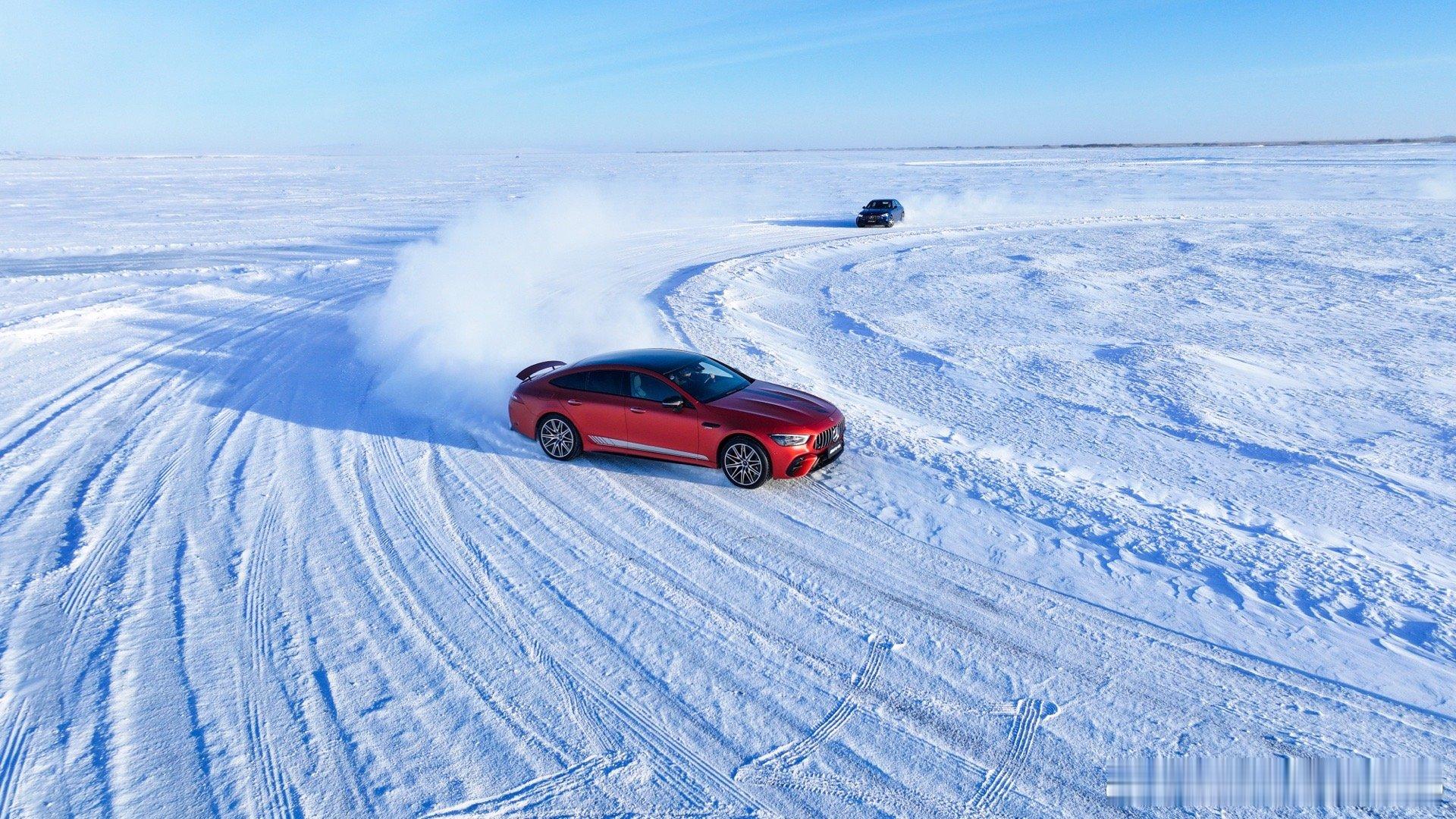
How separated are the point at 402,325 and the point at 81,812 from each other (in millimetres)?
A: 12906

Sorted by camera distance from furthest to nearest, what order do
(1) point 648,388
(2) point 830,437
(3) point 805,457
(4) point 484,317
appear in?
(4) point 484,317, (1) point 648,388, (2) point 830,437, (3) point 805,457

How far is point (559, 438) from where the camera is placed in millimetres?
9758

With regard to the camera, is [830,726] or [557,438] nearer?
[830,726]

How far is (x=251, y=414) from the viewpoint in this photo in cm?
1138

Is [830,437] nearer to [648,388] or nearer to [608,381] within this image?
[648,388]

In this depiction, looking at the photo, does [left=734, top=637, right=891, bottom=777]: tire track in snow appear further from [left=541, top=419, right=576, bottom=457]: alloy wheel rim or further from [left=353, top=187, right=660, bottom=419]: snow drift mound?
[left=353, top=187, right=660, bottom=419]: snow drift mound

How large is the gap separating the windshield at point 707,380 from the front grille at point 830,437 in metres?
1.24

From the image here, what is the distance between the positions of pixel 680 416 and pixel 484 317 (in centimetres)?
926

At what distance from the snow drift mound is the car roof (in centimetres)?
247

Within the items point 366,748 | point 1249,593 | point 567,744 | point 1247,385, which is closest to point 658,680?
point 567,744

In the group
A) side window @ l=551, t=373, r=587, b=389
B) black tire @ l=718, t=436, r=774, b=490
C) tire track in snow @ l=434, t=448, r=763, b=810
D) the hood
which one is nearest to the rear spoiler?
side window @ l=551, t=373, r=587, b=389

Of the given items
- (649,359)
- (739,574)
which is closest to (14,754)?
(739,574)

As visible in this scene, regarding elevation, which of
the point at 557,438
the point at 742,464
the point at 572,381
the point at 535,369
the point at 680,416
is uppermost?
the point at 572,381

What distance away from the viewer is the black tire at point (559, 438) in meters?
9.70
